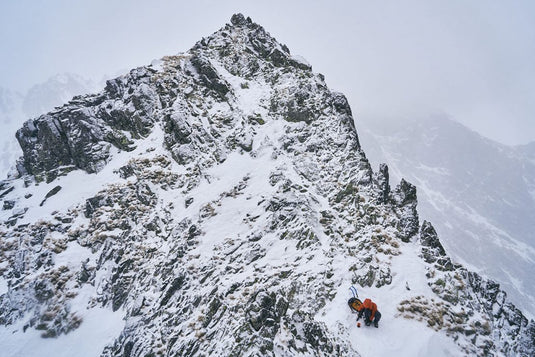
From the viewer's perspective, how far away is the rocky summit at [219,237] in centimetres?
1123

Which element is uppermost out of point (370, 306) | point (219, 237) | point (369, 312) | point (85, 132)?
point (370, 306)

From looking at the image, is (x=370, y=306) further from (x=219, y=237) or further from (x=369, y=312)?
(x=219, y=237)

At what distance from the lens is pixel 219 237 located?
1723 centimetres

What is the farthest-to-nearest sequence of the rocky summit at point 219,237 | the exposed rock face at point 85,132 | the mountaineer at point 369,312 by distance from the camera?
the exposed rock face at point 85,132 → the rocky summit at point 219,237 → the mountaineer at point 369,312

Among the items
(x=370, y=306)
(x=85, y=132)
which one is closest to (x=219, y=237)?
(x=370, y=306)

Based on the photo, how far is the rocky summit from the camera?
11.2 m

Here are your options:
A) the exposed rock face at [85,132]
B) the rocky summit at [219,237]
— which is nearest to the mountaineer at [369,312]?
the rocky summit at [219,237]

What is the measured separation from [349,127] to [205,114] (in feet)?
47.2

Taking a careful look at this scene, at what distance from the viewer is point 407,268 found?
518 inches

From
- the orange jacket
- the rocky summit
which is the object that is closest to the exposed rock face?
the rocky summit

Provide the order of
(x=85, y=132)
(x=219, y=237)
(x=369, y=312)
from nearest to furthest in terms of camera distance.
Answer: (x=369, y=312), (x=219, y=237), (x=85, y=132)

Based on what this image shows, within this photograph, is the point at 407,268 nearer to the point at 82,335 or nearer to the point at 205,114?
the point at 82,335

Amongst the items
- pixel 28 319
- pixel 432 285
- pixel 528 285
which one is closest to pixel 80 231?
pixel 28 319

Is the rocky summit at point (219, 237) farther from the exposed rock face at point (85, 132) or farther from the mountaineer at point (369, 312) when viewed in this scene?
the mountaineer at point (369, 312)
